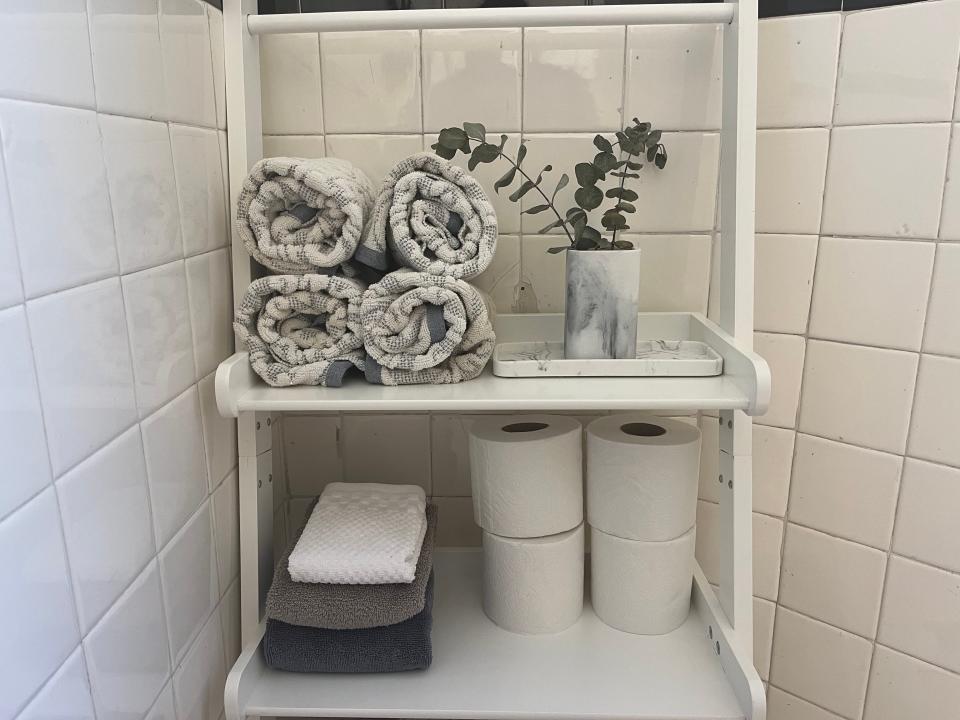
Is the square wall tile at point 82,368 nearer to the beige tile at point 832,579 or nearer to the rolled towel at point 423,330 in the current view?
the rolled towel at point 423,330

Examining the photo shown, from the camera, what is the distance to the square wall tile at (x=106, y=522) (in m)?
0.51

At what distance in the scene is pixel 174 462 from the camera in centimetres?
67

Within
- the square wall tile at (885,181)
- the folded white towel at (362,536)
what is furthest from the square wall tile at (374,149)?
the square wall tile at (885,181)

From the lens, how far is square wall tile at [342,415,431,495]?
3.20 ft

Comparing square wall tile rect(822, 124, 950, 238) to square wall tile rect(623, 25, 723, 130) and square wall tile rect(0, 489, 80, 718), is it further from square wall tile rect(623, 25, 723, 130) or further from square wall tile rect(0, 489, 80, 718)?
square wall tile rect(0, 489, 80, 718)

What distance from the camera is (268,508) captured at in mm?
846

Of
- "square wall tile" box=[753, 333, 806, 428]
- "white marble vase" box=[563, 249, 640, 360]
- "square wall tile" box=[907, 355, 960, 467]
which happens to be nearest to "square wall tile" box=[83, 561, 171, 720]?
"white marble vase" box=[563, 249, 640, 360]

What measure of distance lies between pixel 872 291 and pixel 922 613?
37 centimetres

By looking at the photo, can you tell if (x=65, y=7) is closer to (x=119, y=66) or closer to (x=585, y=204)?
(x=119, y=66)

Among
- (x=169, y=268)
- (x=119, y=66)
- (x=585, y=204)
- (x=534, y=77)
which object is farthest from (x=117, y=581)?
(x=534, y=77)

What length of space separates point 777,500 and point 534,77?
0.60m

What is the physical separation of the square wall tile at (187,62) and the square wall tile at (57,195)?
0.51 ft

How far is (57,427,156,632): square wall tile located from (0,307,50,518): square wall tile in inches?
1.3

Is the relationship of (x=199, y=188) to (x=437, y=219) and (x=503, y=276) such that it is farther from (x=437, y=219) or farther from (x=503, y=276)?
(x=503, y=276)
